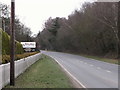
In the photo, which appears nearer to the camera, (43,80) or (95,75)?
(43,80)

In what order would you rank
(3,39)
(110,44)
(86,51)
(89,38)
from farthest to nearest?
1. (86,51)
2. (89,38)
3. (110,44)
4. (3,39)

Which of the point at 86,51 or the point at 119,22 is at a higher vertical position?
the point at 119,22

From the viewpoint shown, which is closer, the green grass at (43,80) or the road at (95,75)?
the green grass at (43,80)

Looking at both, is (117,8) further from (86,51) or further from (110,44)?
(86,51)

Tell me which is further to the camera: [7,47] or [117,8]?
[117,8]

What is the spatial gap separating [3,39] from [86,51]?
67473 millimetres

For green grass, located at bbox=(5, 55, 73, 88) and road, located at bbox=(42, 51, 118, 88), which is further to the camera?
road, located at bbox=(42, 51, 118, 88)

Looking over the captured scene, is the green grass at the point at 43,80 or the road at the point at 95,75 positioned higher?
the green grass at the point at 43,80

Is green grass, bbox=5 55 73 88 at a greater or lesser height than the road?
greater

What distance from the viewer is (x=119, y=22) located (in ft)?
195

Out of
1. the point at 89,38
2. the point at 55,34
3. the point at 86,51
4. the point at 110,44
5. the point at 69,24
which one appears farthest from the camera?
the point at 55,34

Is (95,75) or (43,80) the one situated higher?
(43,80)

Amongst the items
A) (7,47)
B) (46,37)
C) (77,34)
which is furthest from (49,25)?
(7,47)

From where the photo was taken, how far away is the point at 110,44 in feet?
231
